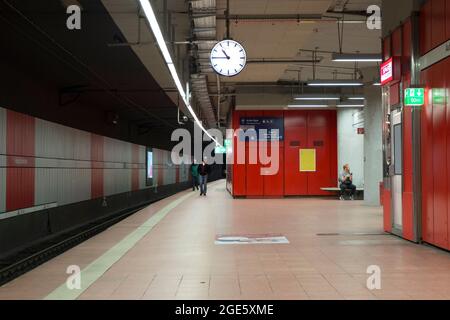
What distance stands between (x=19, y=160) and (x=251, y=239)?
5.38 metres

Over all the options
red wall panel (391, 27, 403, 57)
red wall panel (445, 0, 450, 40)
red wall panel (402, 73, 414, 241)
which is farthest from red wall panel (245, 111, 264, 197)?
red wall panel (445, 0, 450, 40)

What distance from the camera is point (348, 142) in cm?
1853

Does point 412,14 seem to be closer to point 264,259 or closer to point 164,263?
point 264,259

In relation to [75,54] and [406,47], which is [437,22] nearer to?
[406,47]

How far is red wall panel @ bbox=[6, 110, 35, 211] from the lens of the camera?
9.86m

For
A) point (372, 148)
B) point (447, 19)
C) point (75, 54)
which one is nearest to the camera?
point (447, 19)

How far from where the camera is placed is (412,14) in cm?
723

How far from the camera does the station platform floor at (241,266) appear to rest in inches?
182

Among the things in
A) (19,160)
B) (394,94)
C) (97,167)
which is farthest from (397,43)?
(97,167)

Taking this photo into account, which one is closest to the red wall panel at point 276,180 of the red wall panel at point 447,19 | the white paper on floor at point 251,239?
the white paper on floor at point 251,239

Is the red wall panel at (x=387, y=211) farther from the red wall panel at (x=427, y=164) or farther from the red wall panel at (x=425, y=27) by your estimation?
the red wall panel at (x=425, y=27)

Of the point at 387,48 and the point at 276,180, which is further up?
the point at 387,48

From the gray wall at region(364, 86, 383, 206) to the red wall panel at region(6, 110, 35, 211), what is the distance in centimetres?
896
